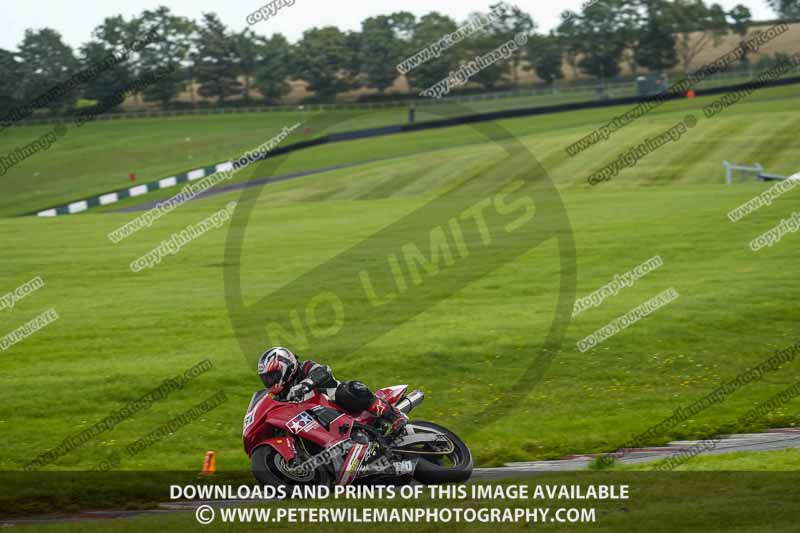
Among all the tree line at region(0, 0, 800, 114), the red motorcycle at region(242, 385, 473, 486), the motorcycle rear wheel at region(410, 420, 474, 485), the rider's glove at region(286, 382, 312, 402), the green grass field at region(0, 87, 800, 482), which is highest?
the tree line at region(0, 0, 800, 114)

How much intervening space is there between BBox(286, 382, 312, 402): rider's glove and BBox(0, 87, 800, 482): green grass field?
297 centimetres

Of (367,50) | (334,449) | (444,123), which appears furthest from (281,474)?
(367,50)

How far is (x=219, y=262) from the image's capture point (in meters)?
28.2

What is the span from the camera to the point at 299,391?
11.5 meters

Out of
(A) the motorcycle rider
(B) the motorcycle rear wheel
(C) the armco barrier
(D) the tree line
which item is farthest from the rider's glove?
(D) the tree line

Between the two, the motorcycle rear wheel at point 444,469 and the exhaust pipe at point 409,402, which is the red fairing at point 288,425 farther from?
the motorcycle rear wheel at point 444,469

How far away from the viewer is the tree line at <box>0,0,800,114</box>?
95812 millimetres

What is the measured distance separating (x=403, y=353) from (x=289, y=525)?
27.9ft

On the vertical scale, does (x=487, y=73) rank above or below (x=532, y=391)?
above

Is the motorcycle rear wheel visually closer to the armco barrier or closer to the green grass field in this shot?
the green grass field

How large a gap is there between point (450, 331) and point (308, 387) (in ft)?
28.4

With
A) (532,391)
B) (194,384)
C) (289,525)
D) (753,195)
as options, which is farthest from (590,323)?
(753,195)

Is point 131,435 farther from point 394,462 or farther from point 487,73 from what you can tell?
point 487,73

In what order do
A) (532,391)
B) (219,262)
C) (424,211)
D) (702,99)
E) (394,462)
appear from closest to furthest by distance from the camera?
(394,462)
(532,391)
(219,262)
(424,211)
(702,99)
